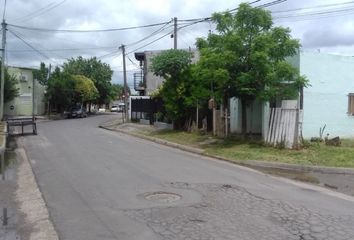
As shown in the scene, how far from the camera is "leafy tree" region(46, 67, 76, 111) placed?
2345 inches

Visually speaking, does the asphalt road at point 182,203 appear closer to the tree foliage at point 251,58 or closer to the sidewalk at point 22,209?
the sidewalk at point 22,209

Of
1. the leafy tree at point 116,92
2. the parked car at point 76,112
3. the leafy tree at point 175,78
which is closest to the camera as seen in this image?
the leafy tree at point 175,78

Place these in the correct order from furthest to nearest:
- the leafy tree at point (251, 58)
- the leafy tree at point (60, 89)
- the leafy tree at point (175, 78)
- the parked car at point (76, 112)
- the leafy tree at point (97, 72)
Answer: the leafy tree at point (97, 72) → the parked car at point (76, 112) → the leafy tree at point (60, 89) → the leafy tree at point (175, 78) → the leafy tree at point (251, 58)

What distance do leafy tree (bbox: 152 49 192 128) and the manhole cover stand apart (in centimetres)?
1686

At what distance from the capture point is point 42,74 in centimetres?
6138

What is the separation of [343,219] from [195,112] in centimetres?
1995

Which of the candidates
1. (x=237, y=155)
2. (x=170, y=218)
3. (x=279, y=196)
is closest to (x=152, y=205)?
(x=170, y=218)

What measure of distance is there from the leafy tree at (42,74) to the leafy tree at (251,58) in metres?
43.8

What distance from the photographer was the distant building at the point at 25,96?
57631mm

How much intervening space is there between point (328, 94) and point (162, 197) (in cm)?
1380

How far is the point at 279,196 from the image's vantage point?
412 inches

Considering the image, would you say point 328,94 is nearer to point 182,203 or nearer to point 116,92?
point 182,203

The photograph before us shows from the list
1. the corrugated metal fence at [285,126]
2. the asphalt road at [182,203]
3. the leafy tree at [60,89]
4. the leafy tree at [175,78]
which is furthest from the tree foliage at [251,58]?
the leafy tree at [60,89]

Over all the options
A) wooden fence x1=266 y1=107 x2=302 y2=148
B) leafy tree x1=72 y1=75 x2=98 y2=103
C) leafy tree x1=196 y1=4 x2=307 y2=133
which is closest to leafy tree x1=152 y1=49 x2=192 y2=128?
leafy tree x1=196 y1=4 x2=307 y2=133
